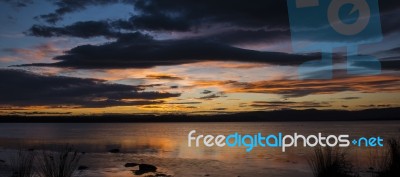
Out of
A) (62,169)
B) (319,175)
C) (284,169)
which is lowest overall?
(284,169)

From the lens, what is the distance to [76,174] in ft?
76.9

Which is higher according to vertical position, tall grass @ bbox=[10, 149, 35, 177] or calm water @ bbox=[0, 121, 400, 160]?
tall grass @ bbox=[10, 149, 35, 177]

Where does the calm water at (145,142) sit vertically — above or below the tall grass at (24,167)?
below

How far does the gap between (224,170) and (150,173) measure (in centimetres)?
548

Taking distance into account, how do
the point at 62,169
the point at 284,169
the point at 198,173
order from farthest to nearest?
the point at 284,169 < the point at 198,173 < the point at 62,169

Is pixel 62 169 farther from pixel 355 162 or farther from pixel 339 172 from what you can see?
pixel 355 162

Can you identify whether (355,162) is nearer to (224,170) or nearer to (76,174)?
(224,170)

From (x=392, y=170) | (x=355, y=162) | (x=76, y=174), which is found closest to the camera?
(x=392, y=170)

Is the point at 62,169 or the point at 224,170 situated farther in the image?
the point at 224,170

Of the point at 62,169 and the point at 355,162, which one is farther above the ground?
the point at 62,169

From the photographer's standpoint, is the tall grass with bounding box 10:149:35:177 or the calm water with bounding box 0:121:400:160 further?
the calm water with bounding box 0:121:400:160

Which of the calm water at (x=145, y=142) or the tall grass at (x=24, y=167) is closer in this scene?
the tall grass at (x=24, y=167)

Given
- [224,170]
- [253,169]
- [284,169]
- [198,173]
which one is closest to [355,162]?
[284,169]

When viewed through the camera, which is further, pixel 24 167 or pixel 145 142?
pixel 145 142
